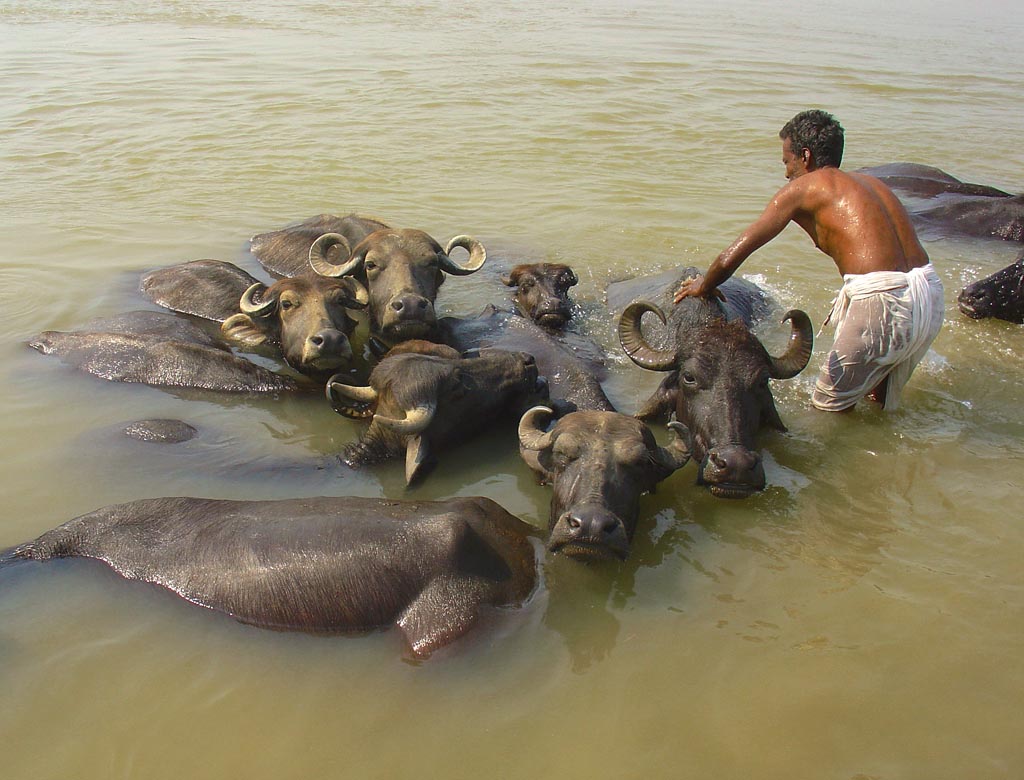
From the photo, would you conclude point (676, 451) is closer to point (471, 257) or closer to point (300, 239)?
point (471, 257)

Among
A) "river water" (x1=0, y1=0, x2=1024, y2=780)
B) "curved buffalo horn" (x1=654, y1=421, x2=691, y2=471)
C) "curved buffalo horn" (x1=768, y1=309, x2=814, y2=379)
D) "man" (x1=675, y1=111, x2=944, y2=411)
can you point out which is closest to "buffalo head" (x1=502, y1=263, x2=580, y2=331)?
"river water" (x1=0, y1=0, x2=1024, y2=780)

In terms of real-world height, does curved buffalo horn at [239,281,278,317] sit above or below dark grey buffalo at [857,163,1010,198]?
above

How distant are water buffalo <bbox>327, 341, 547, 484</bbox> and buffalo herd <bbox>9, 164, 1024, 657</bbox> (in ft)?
0.05

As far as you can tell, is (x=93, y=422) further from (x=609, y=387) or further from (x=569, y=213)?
(x=569, y=213)

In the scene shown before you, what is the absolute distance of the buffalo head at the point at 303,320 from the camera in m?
6.34

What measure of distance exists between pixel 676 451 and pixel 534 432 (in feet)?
2.63

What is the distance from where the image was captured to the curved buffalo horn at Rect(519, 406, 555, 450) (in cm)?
494

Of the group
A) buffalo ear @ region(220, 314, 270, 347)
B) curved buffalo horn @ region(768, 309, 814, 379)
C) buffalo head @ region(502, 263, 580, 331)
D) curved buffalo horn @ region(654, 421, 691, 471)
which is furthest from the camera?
buffalo head @ region(502, 263, 580, 331)

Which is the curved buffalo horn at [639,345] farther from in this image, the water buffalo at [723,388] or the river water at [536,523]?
the river water at [536,523]

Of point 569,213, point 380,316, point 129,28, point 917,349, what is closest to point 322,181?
point 569,213

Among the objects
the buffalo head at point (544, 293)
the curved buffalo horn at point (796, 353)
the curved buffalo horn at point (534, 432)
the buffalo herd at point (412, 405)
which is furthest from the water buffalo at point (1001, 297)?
the curved buffalo horn at point (534, 432)

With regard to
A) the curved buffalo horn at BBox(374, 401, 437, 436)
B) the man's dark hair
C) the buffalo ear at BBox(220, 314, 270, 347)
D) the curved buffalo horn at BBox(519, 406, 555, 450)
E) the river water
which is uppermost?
the man's dark hair

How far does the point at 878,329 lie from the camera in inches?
233

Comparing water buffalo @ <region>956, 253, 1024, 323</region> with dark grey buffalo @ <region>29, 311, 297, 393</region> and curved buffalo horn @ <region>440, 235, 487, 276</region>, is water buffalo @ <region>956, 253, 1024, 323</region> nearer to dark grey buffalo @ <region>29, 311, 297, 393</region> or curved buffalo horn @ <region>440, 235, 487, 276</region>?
curved buffalo horn @ <region>440, 235, 487, 276</region>
